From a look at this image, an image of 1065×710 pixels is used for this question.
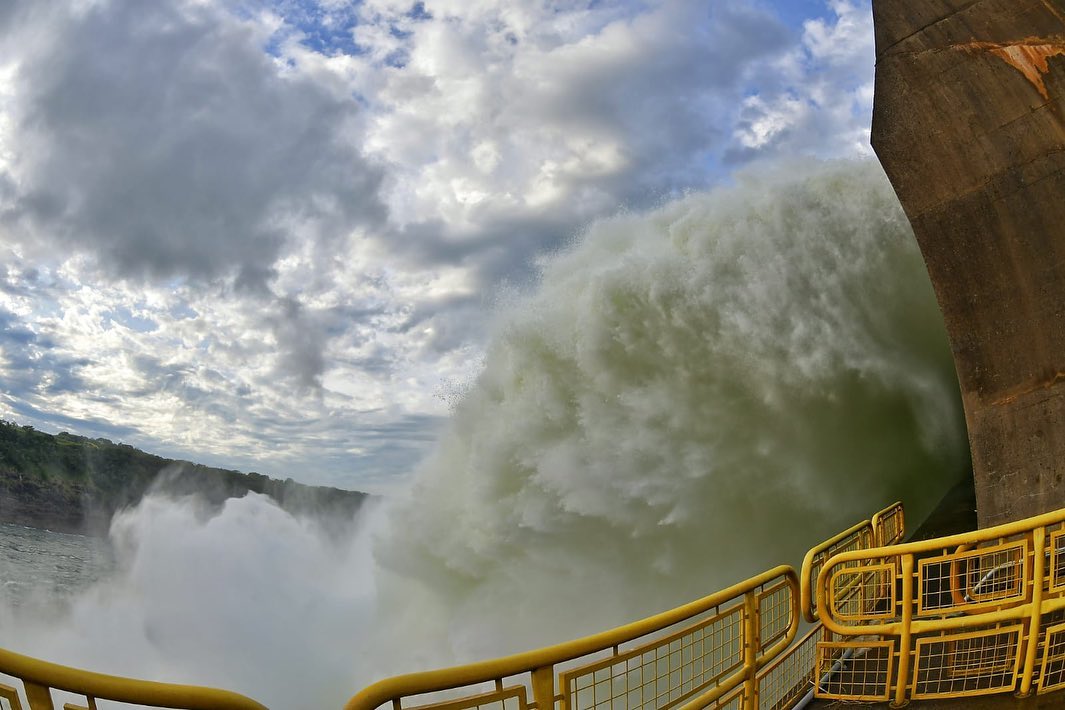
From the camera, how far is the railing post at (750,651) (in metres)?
3.59

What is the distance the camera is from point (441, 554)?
14.6m

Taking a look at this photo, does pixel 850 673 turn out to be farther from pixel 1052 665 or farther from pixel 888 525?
pixel 888 525

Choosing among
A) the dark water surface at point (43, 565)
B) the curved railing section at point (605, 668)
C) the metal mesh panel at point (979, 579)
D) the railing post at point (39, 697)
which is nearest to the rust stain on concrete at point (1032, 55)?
the metal mesh panel at point (979, 579)

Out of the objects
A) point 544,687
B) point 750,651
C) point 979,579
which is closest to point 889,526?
point 979,579

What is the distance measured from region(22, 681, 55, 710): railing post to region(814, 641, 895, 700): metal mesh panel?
4.23 m

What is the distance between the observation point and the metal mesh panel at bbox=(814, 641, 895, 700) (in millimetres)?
4207

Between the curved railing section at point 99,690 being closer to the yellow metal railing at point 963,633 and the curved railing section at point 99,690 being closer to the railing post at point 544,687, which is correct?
the railing post at point 544,687

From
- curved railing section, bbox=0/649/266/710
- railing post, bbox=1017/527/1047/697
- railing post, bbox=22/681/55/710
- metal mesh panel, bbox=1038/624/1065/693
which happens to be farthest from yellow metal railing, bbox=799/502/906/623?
railing post, bbox=22/681/55/710

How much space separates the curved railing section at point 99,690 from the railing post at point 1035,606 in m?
4.01

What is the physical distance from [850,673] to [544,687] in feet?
10.6

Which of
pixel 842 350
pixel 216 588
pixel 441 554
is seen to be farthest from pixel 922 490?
pixel 216 588

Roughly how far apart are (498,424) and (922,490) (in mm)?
8052

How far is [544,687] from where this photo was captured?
246 centimetres

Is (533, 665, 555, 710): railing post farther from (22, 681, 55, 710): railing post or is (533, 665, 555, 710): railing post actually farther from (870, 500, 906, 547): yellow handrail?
(870, 500, 906, 547): yellow handrail
